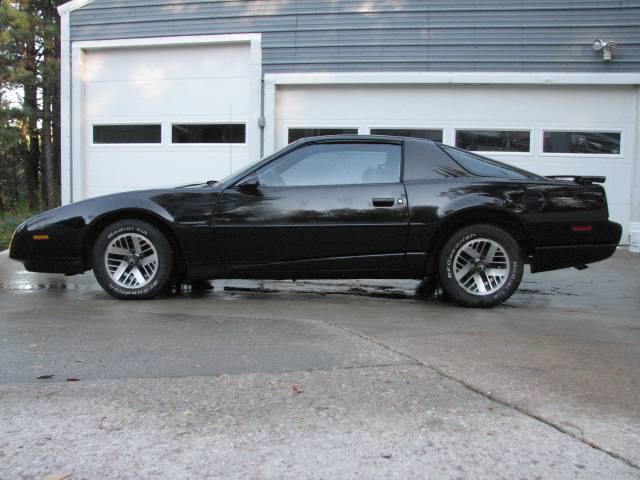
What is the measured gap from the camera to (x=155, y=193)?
5.24 metres

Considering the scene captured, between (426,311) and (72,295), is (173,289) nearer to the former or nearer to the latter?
(72,295)

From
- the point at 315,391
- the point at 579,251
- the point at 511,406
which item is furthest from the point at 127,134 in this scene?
the point at 511,406

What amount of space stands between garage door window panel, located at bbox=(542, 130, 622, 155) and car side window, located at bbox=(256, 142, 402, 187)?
6.26 metres

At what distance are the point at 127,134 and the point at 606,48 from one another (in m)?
9.15

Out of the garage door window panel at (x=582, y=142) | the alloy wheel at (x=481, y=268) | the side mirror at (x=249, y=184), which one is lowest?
the alloy wheel at (x=481, y=268)

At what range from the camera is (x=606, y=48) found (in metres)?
10.2

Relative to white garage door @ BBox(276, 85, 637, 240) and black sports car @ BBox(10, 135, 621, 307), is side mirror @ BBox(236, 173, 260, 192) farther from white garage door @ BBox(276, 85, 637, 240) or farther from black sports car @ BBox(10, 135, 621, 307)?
white garage door @ BBox(276, 85, 637, 240)

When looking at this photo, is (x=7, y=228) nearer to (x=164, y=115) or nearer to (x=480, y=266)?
(x=164, y=115)

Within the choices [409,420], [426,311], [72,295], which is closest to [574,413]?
[409,420]

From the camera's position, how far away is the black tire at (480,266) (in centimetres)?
514

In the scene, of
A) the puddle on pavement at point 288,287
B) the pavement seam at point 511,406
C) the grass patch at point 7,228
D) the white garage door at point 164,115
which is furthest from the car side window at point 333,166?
the grass patch at point 7,228

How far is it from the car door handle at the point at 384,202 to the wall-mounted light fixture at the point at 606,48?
732 centimetres

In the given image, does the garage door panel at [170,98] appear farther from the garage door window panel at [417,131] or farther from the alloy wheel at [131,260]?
the alloy wheel at [131,260]

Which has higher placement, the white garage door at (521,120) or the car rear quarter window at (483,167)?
the white garage door at (521,120)
